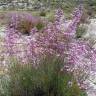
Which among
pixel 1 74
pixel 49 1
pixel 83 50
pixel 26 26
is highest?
pixel 83 50

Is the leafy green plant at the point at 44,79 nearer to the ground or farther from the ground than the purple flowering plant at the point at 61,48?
nearer to the ground

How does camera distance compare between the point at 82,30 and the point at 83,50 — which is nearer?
the point at 83,50

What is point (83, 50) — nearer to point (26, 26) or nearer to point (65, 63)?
point (65, 63)

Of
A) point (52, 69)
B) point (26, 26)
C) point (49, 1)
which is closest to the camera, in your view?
point (52, 69)

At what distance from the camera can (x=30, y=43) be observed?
564 centimetres

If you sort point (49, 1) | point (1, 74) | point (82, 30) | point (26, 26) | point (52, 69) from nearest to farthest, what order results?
point (52, 69) → point (1, 74) → point (82, 30) → point (26, 26) → point (49, 1)

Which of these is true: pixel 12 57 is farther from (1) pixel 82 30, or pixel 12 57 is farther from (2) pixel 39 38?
(1) pixel 82 30

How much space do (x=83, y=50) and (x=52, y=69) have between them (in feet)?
1.52

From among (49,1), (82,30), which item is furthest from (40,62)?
(49,1)

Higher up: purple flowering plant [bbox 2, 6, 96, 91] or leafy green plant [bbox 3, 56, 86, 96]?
purple flowering plant [bbox 2, 6, 96, 91]

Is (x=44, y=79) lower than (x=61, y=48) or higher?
lower

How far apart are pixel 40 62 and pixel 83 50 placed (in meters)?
0.56

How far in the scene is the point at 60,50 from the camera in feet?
18.2

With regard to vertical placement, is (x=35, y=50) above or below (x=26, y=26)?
above
